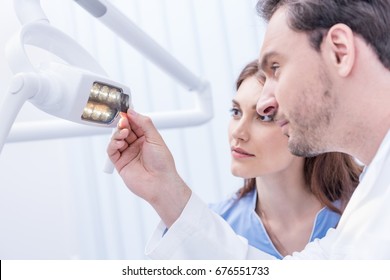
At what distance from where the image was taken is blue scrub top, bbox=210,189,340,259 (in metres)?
1.60

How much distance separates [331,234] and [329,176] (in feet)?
1.63

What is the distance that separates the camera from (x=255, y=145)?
5.13ft

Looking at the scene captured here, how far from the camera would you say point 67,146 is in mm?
2191

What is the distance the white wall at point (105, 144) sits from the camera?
2156 mm

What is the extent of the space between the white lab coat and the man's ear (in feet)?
0.45

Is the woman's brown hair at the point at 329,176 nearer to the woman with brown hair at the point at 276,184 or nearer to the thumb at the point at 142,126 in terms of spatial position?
the woman with brown hair at the point at 276,184

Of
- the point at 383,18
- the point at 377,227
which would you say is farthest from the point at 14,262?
the point at 383,18

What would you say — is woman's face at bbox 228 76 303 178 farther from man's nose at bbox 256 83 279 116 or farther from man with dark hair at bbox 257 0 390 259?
man with dark hair at bbox 257 0 390 259

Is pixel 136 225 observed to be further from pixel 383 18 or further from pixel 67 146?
pixel 383 18

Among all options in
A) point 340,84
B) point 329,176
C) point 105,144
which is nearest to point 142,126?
point 340,84

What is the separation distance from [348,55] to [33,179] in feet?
5.10

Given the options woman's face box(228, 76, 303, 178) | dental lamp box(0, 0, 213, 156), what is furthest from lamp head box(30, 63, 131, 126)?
woman's face box(228, 76, 303, 178)

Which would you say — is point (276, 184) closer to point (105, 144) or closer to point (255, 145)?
point (255, 145)

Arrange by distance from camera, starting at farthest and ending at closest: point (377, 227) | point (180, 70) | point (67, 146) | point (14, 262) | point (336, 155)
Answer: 1. point (67, 146)
2. point (336, 155)
3. point (180, 70)
4. point (14, 262)
5. point (377, 227)
